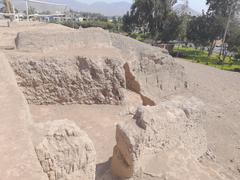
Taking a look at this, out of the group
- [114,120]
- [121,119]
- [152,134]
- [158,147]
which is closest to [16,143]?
[152,134]

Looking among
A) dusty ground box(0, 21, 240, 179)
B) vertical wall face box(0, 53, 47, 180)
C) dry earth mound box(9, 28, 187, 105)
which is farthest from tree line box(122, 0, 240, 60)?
vertical wall face box(0, 53, 47, 180)

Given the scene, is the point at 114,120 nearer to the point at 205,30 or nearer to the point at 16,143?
the point at 16,143

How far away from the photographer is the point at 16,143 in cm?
317

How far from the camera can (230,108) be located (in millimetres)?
13375

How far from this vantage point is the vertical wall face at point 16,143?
9.00ft

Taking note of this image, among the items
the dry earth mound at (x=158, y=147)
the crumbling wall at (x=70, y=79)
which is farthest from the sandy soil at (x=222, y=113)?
the crumbling wall at (x=70, y=79)

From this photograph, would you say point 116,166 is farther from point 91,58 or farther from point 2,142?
point 91,58

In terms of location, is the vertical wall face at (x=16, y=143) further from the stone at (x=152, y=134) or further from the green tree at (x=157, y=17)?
the green tree at (x=157, y=17)

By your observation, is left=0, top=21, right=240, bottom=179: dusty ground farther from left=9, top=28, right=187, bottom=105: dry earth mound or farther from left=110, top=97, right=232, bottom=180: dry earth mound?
left=110, top=97, right=232, bottom=180: dry earth mound

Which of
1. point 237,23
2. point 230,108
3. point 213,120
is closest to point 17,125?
point 213,120

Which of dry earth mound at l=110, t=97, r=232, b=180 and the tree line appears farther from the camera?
the tree line

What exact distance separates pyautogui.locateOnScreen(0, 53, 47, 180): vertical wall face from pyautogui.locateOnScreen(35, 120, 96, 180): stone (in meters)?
0.33

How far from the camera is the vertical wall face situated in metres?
2.74

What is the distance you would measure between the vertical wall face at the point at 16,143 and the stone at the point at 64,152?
0.33m
